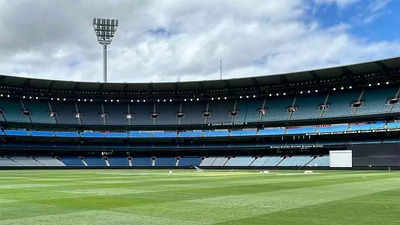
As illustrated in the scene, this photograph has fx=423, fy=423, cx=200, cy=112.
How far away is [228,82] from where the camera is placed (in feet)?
277

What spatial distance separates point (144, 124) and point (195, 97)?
41.8ft

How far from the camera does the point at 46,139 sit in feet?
279

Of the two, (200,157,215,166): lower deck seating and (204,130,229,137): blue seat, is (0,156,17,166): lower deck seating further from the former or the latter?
(204,130,229,137): blue seat

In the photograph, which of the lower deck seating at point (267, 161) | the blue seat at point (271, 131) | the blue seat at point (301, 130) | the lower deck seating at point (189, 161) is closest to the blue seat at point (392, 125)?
the blue seat at point (301, 130)

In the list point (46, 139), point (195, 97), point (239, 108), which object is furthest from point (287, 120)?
point (46, 139)

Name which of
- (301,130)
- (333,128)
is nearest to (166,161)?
(301,130)

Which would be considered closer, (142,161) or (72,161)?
(72,161)

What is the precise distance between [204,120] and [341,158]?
32.7 meters

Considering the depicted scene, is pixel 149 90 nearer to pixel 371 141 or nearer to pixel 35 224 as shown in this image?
pixel 371 141

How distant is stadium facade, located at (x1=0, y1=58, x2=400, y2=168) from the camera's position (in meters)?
74.6

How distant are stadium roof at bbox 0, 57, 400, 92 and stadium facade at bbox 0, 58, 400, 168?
7.5 inches

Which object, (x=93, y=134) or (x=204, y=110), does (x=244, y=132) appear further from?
(x=93, y=134)

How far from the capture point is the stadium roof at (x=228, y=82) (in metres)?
69.4

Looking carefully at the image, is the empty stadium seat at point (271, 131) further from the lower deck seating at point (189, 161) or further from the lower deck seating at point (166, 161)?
the lower deck seating at point (166, 161)
